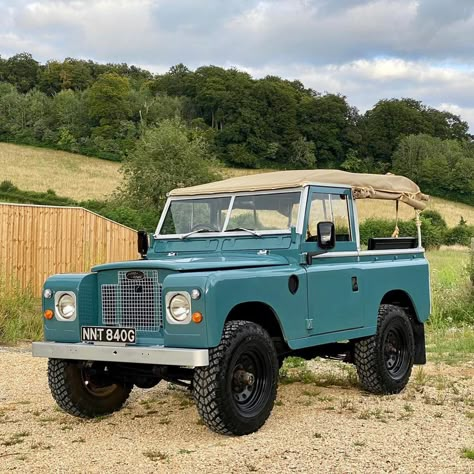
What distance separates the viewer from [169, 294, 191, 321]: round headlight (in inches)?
218

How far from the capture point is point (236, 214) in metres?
7.30

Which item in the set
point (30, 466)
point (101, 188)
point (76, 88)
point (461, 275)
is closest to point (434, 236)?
point (461, 275)

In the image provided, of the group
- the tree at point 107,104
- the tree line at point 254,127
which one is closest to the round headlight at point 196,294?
the tree line at point 254,127

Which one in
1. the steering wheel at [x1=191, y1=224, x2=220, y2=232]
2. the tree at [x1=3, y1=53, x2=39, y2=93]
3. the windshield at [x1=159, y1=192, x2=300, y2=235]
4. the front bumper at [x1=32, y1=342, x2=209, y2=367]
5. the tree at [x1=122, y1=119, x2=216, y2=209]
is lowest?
the front bumper at [x1=32, y1=342, x2=209, y2=367]

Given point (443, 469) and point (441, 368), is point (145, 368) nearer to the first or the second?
point (443, 469)

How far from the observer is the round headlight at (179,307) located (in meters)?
5.54

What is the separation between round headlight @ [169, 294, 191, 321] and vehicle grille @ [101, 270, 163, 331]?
44cm

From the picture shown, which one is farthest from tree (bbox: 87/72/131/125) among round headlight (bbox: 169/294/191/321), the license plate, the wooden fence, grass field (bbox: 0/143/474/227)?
round headlight (bbox: 169/294/191/321)

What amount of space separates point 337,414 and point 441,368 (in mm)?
3379

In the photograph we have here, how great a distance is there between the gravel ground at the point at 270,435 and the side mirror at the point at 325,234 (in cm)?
154

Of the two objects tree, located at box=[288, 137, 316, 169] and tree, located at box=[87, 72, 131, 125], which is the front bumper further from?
tree, located at box=[87, 72, 131, 125]

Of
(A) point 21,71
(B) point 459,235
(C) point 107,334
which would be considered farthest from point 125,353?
(A) point 21,71

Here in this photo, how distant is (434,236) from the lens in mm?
35688

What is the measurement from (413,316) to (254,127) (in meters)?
56.5
